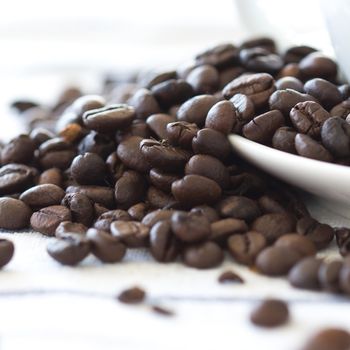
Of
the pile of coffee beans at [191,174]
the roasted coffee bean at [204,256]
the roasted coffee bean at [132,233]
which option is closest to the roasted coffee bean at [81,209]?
the pile of coffee beans at [191,174]

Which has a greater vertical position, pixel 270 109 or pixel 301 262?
pixel 270 109

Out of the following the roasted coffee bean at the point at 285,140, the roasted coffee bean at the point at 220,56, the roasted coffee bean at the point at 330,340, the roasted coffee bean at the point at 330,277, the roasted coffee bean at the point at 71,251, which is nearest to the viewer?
the roasted coffee bean at the point at 330,340

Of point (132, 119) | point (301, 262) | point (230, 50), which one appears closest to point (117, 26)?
point (230, 50)

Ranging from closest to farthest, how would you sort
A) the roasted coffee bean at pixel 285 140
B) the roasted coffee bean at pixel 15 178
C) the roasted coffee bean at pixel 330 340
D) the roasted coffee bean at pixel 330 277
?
the roasted coffee bean at pixel 330 340, the roasted coffee bean at pixel 330 277, the roasted coffee bean at pixel 285 140, the roasted coffee bean at pixel 15 178

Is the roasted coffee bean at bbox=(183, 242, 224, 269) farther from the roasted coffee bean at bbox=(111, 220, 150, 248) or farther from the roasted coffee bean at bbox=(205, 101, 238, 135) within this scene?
the roasted coffee bean at bbox=(205, 101, 238, 135)

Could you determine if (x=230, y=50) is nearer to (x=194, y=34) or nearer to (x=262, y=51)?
(x=262, y=51)

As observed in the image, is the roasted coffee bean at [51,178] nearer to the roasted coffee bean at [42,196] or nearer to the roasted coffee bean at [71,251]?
the roasted coffee bean at [42,196]

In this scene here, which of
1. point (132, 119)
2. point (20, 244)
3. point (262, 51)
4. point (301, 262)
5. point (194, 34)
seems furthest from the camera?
point (194, 34)
